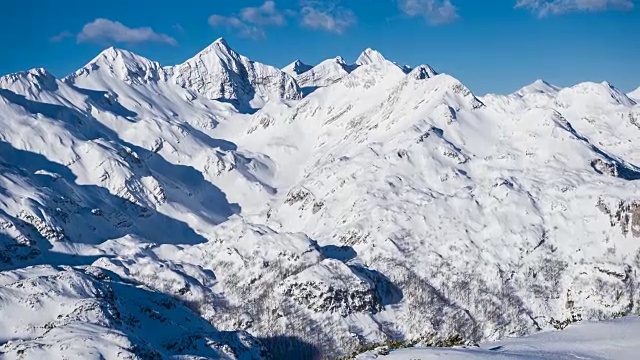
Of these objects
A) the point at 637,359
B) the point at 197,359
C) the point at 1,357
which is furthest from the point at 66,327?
the point at 637,359

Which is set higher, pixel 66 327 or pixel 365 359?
pixel 66 327

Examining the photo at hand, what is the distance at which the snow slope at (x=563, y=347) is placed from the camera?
174ft

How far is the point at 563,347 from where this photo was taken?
57.1 m

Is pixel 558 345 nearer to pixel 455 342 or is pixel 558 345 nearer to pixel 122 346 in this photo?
pixel 455 342

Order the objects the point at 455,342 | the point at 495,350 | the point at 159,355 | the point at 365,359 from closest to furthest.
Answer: the point at 365,359
the point at 495,350
the point at 455,342
the point at 159,355

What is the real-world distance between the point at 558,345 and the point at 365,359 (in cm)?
1639

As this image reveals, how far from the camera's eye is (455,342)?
200 ft

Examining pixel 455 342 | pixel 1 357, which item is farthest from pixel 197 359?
pixel 455 342

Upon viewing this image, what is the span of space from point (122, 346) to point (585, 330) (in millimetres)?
121353

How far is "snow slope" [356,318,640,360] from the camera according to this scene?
53.2 m

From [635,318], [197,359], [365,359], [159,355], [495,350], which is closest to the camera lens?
[365,359]

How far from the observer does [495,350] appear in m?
56.8

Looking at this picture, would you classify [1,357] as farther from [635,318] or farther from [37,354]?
[635,318]

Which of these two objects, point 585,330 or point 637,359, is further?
point 585,330
